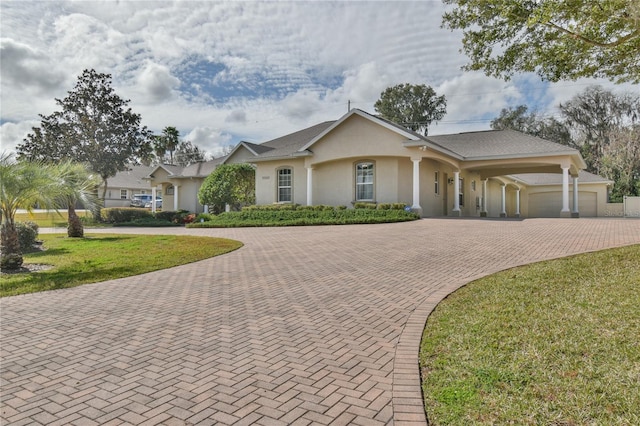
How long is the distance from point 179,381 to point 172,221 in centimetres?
2709

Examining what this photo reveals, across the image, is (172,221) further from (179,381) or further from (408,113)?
(408,113)

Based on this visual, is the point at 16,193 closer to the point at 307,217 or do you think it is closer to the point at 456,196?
the point at 307,217

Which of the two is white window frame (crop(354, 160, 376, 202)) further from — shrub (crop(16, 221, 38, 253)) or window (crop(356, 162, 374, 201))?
shrub (crop(16, 221, 38, 253))

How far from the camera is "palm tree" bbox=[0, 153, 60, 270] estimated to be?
29.8 feet

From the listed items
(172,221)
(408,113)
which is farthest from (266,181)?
(408,113)

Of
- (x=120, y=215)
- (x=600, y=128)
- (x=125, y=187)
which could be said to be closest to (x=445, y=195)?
(x=120, y=215)

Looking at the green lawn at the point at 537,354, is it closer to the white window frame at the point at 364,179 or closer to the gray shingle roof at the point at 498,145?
the white window frame at the point at 364,179

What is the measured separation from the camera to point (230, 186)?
83.2ft

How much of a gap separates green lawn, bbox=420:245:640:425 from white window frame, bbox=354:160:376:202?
15.3 meters

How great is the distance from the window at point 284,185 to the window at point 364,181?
4.80 metres

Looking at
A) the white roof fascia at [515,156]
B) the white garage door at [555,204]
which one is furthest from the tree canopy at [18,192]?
the white garage door at [555,204]

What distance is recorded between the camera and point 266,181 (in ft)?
83.7

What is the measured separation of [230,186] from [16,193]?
16075 mm

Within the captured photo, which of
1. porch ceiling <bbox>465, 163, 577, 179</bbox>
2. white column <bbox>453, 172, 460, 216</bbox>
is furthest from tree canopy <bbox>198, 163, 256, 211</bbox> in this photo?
porch ceiling <bbox>465, 163, 577, 179</bbox>
